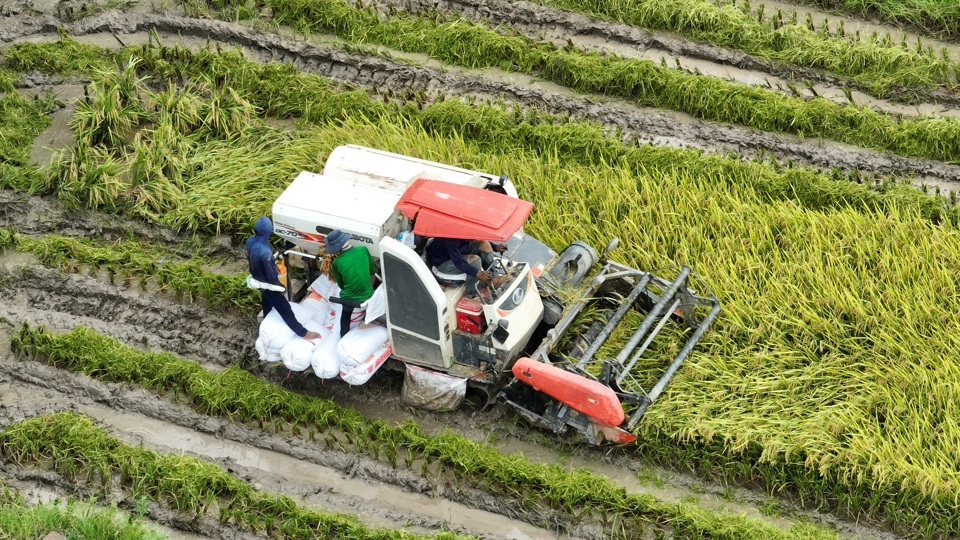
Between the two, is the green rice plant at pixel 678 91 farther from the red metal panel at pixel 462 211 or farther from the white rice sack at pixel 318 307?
the red metal panel at pixel 462 211

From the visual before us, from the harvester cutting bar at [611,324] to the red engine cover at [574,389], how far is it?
9.3 inches

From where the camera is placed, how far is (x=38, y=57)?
41.8 ft

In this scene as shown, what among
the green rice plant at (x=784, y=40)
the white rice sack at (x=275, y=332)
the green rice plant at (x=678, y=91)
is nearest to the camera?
the white rice sack at (x=275, y=332)

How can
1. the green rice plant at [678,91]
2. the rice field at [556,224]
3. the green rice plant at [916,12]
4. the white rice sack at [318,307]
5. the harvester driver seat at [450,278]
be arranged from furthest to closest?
the green rice plant at [916,12]
the green rice plant at [678,91]
the white rice sack at [318,307]
the harvester driver seat at [450,278]
the rice field at [556,224]

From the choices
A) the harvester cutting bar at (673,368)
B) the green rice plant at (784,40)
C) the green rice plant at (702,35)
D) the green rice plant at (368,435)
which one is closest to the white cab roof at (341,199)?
the green rice plant at (368,435)

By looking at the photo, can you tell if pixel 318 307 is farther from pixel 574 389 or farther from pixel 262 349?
pixel 574 389

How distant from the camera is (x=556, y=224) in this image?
10.2 m

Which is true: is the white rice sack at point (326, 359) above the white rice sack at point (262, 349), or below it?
above

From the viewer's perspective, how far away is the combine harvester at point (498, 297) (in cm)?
832

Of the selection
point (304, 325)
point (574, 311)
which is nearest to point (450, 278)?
point (574, 311)

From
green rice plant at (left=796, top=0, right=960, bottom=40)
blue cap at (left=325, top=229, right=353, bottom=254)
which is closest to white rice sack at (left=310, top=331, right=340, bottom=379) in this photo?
blue cap at (left=325, top=229, right=353, bottom=254)

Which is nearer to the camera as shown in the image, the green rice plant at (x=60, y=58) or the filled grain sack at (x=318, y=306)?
the filled grain sack at (x=318, y=306)

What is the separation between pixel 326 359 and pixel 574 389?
2.01 m

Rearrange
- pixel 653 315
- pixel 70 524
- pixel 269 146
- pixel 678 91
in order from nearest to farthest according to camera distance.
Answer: pixel 70 524
pixel 653 315
pixel 269 146
pixel 678 91
